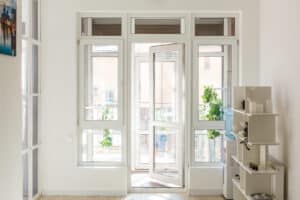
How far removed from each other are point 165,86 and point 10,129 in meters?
2.95

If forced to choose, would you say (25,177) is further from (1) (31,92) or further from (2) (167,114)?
(2) (167,114)

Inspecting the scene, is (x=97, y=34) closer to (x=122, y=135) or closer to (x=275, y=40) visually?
(x=122, y=135)

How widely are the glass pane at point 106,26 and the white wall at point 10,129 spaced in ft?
6.48

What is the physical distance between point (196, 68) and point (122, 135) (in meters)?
1.55

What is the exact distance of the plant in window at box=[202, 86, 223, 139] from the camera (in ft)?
18.9

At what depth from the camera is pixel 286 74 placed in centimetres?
436

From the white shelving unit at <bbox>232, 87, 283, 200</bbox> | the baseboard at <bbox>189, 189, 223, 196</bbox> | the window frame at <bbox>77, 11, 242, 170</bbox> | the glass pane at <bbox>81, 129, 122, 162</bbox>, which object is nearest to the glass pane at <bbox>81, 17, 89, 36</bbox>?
the window frame at <bbox>77, 11, 242, 170</bbox>

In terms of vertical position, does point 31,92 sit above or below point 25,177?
above

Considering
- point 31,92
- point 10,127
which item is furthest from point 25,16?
point 10,127

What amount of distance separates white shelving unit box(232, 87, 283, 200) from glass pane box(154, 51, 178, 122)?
1.62 metres

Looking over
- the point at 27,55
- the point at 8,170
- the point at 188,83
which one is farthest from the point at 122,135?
the point at 8,170

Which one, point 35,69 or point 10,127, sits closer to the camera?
point 10,127

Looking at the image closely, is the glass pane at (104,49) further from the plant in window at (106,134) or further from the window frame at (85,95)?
the plant in window at (106,134)

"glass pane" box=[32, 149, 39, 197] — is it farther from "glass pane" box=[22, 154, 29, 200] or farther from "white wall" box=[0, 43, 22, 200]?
"white wall" box=[0, 43, 22, 200]
